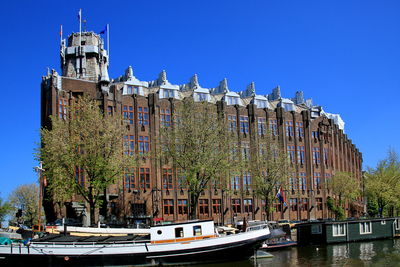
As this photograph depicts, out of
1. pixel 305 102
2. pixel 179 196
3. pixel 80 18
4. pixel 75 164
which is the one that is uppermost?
pixel 80 18

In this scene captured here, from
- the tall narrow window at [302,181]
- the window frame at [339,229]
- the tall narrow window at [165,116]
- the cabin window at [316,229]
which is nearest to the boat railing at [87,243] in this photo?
the cabin window at [316,229]

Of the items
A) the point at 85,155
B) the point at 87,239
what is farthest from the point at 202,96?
the point at 87,239

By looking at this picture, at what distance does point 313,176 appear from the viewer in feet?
313

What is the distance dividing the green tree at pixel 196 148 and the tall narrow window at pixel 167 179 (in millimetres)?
17880

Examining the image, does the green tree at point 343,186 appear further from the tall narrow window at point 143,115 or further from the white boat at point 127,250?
the white boat at point 127,250

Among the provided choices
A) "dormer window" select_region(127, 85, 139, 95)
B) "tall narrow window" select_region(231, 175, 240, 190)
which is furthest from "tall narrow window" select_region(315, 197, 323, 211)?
"dormer window" select_region(127, 85, 139, 95)

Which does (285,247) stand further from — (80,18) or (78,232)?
(80,18)

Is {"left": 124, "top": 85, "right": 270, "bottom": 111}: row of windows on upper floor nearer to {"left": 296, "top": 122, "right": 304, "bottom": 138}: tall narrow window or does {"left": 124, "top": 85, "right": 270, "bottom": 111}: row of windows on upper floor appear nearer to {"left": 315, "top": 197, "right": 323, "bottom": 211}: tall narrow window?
{"left": 296, "top": 122, "right": 304, "bottom": 138}: tall narrow window

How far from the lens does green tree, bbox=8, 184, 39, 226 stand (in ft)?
366

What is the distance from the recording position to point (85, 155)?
53906 mm

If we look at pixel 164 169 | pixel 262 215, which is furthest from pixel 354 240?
pixel 164 169

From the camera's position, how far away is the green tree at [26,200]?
11161cm

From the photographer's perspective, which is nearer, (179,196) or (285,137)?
(179,196)

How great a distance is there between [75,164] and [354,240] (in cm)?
3767
